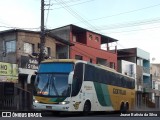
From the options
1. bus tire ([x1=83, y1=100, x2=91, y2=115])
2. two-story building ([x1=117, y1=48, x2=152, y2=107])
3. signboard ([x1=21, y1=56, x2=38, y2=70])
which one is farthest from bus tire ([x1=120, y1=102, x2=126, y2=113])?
two-story building ([x1=117, y1=48, x2=152, y2=107])

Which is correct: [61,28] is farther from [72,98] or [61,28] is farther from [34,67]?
[72,98]

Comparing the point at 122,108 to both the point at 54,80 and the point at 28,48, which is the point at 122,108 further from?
the point at 28,48

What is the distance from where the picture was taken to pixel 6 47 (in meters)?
39.8

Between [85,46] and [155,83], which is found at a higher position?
[85,46]

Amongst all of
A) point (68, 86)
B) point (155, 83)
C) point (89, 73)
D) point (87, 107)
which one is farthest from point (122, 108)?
point (155, 83)

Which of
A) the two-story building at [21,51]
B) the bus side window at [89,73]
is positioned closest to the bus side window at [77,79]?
the bus side window at [89,73]

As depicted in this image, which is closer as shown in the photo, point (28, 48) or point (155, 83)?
point (28, 48)

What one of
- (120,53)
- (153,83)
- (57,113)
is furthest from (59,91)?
(153,83)

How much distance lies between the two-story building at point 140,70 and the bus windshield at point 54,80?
3853 cm

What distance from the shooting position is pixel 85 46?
1964 inches

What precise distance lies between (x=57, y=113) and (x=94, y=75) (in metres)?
3.85

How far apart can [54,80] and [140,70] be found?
4596cm

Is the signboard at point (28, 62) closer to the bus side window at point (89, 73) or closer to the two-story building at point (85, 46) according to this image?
the two-story building at point (85, 46)

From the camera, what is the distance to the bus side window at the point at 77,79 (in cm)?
2309
